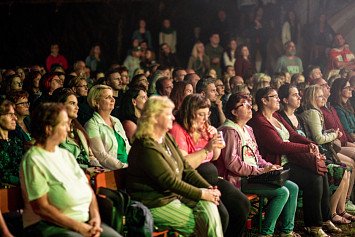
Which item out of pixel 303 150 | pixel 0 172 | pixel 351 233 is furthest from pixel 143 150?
pixel 351 233

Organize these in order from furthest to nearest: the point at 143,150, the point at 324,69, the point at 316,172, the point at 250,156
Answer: the point at 324,69 → the point at 316,172 → the point at 250,156 → the point at 143,150

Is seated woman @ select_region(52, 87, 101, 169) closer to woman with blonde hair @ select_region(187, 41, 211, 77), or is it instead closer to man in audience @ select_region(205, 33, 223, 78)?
woman with blonde hair @ select_region(187, 41, 211, 77)

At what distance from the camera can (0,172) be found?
240 inches

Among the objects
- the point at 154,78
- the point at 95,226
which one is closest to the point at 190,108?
the point at 95,226

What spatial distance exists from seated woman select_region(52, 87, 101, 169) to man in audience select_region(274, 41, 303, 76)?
26.4 ft

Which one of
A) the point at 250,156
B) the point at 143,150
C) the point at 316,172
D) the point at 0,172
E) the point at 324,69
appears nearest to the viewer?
the point at 143,150

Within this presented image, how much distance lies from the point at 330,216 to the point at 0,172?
11.4 feet

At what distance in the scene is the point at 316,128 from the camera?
8406 mm

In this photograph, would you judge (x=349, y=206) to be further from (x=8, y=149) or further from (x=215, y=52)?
(x=215, y=52)

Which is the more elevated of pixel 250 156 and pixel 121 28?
pixel 121 28

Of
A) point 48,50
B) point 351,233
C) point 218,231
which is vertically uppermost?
point 48,50

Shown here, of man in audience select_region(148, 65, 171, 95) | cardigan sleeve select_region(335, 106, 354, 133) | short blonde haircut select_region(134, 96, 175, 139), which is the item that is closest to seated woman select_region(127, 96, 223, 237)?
short blonde haircut select_region(134, 96, 175, 139)

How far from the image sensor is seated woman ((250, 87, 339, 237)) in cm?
747

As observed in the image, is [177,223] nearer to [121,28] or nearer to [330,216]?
[330,216]
